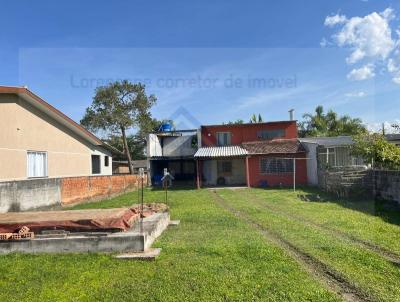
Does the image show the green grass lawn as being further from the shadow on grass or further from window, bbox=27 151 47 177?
window, bbox=27 151 47 177

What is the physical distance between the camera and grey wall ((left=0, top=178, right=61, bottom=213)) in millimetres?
10990

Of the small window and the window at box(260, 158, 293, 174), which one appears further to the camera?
the small window

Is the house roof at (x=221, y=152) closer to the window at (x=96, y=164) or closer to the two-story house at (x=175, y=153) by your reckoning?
the two-story house at (x=175, y=153)

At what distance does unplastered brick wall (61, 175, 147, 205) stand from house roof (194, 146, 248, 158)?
5.97 m

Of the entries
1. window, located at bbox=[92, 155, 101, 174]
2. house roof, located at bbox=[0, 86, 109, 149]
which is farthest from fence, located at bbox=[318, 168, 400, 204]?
window, located at bbox=[92, 155, 101, 174]

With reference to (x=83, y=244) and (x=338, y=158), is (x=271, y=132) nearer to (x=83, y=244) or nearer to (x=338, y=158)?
(x=338, y=158)

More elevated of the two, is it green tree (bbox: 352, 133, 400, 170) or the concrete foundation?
green tree (bbox: 352, 133, 400, 170)

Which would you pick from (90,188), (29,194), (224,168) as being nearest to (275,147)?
(224,168)

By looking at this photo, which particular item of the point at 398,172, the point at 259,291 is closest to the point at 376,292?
the point at 259,291

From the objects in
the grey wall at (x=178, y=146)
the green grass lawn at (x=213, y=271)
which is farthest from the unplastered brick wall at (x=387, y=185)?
the grey wall at (x=178, y=146)

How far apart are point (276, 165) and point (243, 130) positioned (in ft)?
14.4

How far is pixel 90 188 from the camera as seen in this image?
17.3m

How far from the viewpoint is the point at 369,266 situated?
5754 millimetres

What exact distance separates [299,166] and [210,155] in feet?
21.7
